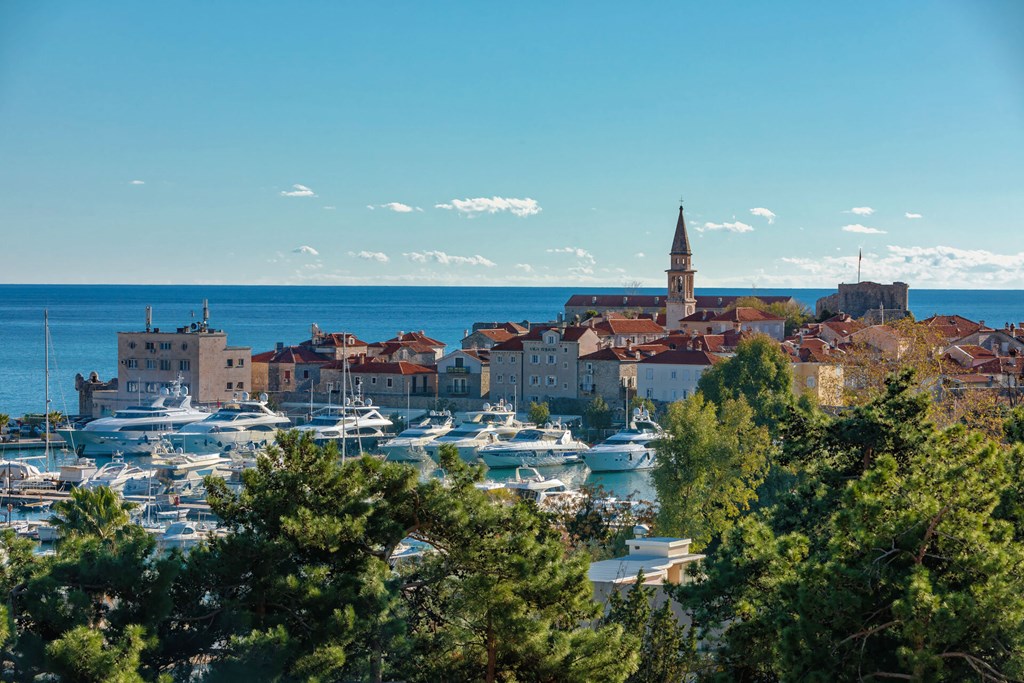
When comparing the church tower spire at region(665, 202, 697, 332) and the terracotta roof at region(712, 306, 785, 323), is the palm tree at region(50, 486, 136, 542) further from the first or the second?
the church tower spire at region(665, 202, 697, 332)

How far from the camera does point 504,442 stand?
54.0m

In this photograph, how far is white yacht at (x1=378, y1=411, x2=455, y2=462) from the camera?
2092 inches

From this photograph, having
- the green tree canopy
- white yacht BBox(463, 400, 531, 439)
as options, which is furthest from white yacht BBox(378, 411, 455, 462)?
the green tree canopy

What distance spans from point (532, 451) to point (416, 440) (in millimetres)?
4862

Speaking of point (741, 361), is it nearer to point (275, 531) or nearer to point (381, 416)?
point (381, 416)

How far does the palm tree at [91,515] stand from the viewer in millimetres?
13887

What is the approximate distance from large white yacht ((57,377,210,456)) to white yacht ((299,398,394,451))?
5153 mm

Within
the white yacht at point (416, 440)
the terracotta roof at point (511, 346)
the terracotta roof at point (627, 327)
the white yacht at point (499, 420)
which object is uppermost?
the terracotta roof at point (627, 327)

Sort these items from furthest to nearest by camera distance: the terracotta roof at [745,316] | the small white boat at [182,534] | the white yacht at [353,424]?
the terracotta roof at [745,316] < the white yacht at [353,424] < the small white boat at [182,534]

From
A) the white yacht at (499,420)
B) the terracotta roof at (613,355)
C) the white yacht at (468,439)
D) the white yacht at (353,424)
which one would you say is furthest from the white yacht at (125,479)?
the terracotta roof at (613,355)

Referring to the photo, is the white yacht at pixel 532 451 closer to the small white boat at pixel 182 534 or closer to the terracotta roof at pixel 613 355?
the terracotta roof at pixel 613 355

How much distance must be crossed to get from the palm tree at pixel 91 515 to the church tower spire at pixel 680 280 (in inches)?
2772

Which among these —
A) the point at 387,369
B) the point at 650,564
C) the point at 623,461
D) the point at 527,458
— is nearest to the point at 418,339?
the point at 387,369

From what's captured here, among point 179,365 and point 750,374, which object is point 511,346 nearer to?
point 179,365
